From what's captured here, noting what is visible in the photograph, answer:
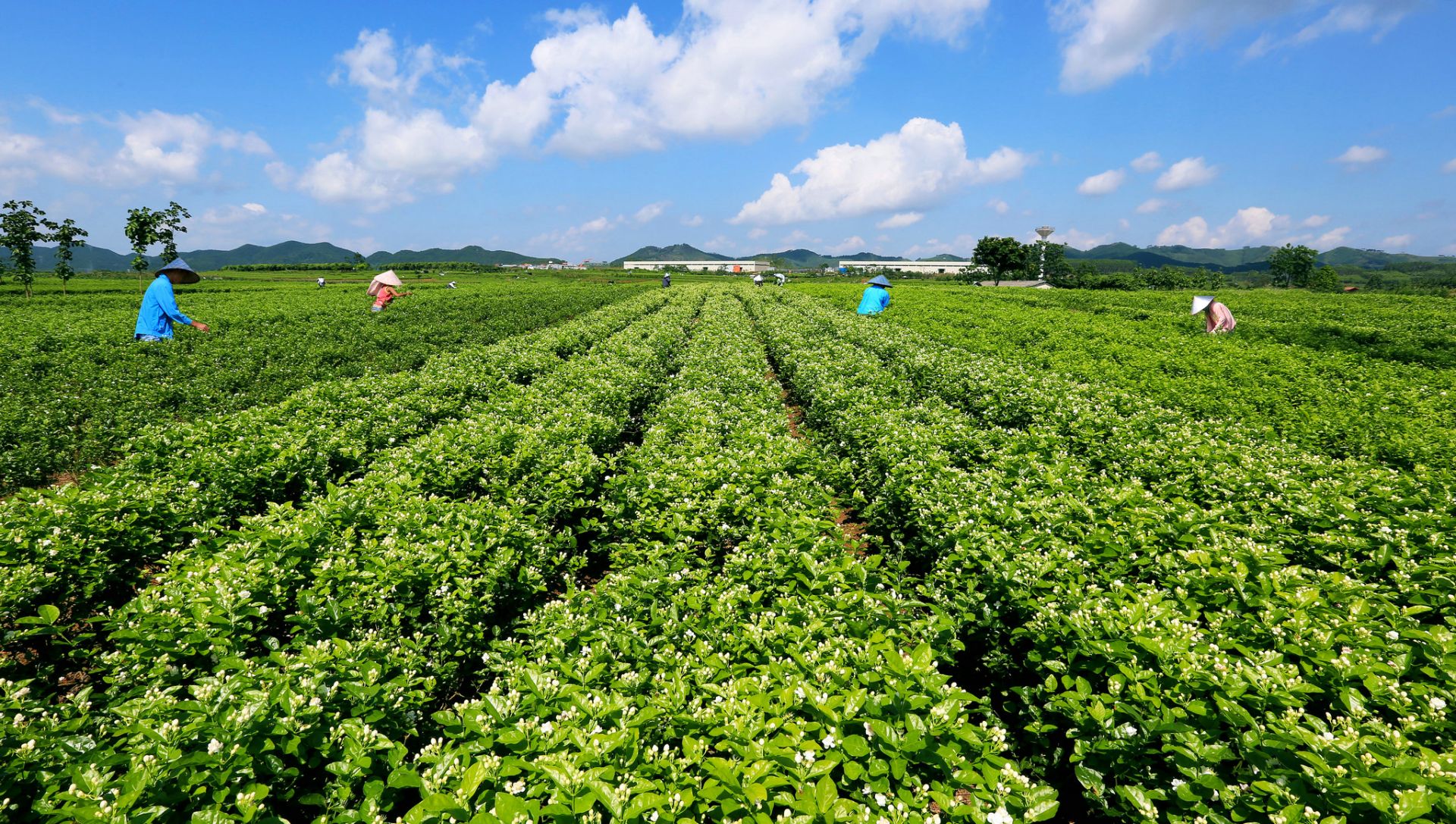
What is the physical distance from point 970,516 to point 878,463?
220 cm

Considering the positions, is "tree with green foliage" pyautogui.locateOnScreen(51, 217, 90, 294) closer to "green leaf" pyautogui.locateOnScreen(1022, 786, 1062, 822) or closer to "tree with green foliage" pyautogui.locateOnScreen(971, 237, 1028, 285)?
"green leaf" pyautogui.locateOnScreen(1022, 786, 1062, 822)

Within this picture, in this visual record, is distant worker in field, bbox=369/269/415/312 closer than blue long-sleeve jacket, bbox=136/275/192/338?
No

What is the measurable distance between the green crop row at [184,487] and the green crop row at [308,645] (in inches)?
21.5

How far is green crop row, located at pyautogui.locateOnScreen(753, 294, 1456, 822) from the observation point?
2.63 m

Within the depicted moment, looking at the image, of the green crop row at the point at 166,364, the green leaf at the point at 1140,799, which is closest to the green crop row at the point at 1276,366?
the green leaf at the point at 1140,799

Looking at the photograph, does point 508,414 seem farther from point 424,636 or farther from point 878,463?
point 878,463

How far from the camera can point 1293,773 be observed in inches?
99.8

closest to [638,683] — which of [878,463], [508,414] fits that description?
[878,463]

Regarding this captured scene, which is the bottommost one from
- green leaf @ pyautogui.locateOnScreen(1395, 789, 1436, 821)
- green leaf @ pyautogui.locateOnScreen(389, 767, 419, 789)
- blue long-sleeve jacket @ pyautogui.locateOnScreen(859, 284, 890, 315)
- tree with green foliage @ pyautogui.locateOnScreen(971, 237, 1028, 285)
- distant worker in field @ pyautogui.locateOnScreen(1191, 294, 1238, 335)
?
green leaf @ pyautogui.locateOnScreen(389, 767, 419, 789)

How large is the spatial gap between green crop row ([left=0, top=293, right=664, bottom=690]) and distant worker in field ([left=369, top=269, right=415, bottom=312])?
16.5 metres

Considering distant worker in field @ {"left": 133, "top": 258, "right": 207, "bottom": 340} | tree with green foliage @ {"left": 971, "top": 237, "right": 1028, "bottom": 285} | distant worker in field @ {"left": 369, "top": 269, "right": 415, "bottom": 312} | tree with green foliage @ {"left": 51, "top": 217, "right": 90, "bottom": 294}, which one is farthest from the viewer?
tree with green foliage @ {"left": 971, "top": 237, "right": 1028, "bottom": 285}

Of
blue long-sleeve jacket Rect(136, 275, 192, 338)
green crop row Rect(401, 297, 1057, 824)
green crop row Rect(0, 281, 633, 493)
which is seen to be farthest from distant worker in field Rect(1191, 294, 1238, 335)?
blue long-sleeve jacket Rect(136, 275, 192, 338)

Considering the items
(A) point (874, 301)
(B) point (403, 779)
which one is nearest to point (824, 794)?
(B) point (403, 779)

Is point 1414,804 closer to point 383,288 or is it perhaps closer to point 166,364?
point 166,364
